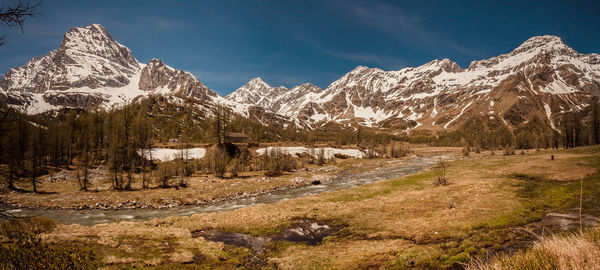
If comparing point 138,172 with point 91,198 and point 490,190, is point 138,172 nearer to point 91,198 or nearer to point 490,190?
point 91,198

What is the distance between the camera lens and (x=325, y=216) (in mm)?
30422

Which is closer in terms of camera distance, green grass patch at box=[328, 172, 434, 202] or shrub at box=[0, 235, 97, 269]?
shrub at box=[0, 235, 97, 269]

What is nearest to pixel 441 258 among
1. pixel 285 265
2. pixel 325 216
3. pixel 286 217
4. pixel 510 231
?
pixel 510 231

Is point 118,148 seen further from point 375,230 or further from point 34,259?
point 375,230

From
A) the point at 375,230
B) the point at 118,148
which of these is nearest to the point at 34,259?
the point at 375,230

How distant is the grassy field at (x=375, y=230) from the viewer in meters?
17.3

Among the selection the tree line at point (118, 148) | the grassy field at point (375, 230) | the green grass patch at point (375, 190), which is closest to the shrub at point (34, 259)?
the tree line at point (118, 148)

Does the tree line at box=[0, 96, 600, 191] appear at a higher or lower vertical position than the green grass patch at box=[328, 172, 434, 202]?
higher

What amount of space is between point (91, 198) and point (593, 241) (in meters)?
60.9

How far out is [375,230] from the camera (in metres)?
24.0

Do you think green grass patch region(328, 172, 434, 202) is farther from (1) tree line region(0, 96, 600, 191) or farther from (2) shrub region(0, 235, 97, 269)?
(1) tree line region(0, 96, 600, 191)

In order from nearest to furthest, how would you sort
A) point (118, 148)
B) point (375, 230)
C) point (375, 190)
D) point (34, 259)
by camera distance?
point (34, 259) < point (375, 230) < point (375, 190) < point (118, 148)

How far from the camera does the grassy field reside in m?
17.3

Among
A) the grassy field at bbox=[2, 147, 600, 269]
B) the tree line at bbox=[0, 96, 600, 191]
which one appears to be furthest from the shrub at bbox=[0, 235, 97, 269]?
the grassy field at bbox=[2, 147, 600, 269]
